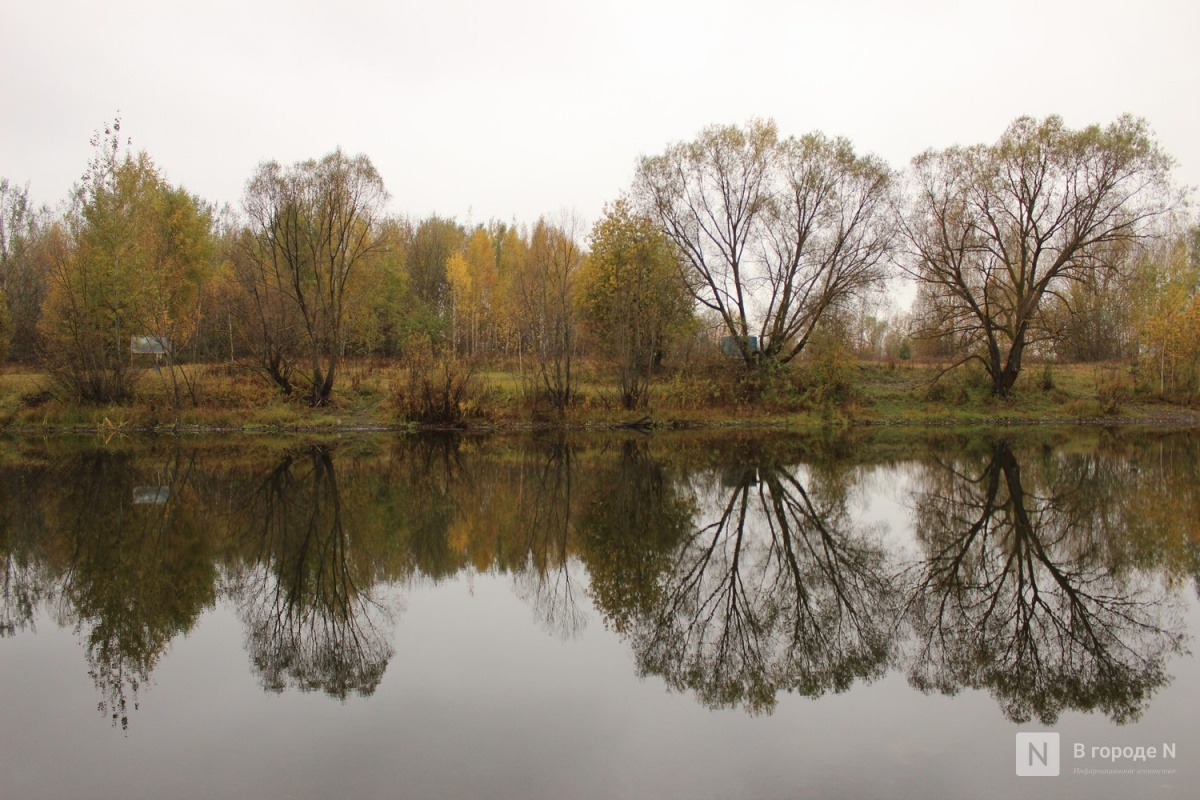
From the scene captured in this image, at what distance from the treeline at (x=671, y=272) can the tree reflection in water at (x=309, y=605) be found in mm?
15809

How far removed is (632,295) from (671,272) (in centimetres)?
340

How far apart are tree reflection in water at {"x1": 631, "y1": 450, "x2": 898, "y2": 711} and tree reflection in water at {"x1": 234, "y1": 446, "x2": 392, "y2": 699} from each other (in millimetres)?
2573

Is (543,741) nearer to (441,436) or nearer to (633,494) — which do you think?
(633,494)

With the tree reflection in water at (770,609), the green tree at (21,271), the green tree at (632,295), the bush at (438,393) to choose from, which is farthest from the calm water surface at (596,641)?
the green tree at (21,271)

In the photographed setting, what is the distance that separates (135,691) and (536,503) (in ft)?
25.2

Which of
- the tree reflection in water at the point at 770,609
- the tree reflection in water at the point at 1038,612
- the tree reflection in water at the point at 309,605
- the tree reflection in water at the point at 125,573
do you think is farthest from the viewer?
the tree reflection in water at the point at 125,573

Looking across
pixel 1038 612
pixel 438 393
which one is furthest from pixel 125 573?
pixel 438 393

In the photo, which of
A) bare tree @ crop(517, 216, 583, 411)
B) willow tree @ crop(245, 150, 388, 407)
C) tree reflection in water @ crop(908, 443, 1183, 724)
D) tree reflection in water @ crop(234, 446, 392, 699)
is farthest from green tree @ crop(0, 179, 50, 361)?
tree reflection in water @ crop(908, 443, 1183, 724)

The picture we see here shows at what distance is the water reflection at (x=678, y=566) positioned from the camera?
20.3 ft
